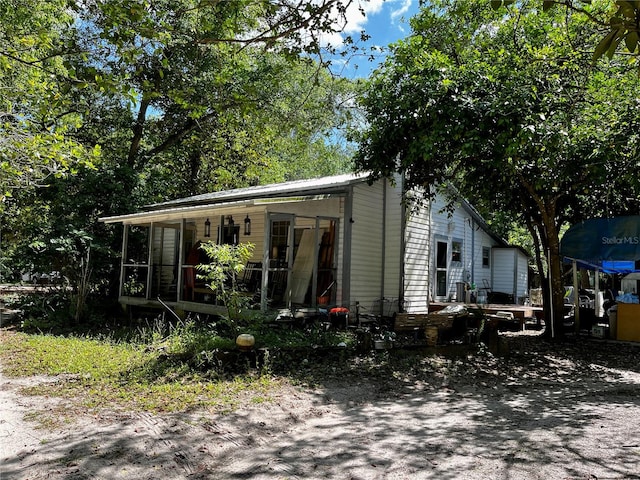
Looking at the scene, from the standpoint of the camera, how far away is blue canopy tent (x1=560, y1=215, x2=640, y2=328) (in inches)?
412

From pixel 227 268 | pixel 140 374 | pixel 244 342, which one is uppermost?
pixel 227 268

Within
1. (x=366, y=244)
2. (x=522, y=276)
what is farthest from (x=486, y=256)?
(x=366, y=244)

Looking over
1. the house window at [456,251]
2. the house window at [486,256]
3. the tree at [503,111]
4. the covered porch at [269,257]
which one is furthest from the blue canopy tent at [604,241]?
the house window at [486,256]

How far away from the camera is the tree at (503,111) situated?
8391 mm

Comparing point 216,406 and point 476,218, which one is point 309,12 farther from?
point 476,218

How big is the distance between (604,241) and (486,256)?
885 cm

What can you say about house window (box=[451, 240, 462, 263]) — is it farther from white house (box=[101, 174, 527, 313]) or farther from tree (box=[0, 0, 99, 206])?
tree (box=[0, 0, 99, 206])

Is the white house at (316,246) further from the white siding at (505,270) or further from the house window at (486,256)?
the white siding at (505,270)

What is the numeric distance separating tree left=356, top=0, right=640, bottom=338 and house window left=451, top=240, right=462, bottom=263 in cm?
602

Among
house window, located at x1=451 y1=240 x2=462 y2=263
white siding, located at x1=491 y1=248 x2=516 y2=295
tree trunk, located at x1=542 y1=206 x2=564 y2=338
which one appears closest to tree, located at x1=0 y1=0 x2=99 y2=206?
tree trunk, located at x1=542 y1=206 x2=564 y2=338

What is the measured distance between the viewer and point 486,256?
773 inches

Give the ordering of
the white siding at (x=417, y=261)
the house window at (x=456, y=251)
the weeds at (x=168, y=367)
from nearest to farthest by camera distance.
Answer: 1. the weeds at (x=168, y=367)
2. the white siding at (x=417, y=261)
3. the house window at (x=456, y=251)

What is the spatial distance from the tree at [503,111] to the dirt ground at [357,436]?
4.32m

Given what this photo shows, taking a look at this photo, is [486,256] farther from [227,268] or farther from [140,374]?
[140,374]
